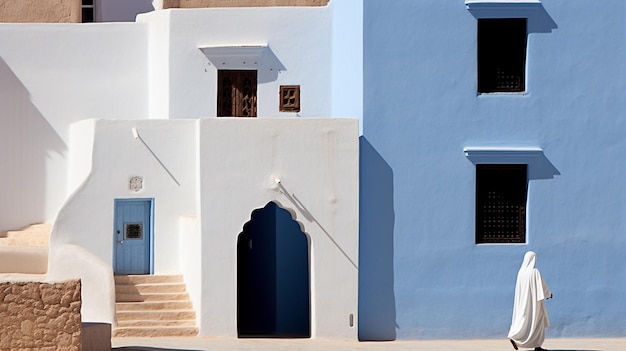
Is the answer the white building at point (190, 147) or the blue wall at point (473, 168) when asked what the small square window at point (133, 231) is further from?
the blue wall at point (473, 168)

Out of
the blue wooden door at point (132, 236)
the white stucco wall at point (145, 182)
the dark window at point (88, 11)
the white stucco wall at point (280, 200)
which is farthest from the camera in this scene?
the dark window at point (88, 11)

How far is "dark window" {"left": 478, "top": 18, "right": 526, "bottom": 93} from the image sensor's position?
875 inches

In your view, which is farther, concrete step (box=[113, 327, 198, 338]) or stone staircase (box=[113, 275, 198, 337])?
stone staircase (box=[113, 275, 198, 337])

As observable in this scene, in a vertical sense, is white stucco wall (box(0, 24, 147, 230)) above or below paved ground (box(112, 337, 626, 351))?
above

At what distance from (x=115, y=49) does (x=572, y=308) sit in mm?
8975

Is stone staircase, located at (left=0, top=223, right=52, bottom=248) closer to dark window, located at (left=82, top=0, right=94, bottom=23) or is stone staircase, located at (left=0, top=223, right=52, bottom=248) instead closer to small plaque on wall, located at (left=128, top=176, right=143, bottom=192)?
small plaque on wall, located at (left=128, top=176, right=143, bottom=192)

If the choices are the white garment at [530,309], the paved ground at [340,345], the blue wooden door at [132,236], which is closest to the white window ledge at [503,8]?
the white garment at [530,309]

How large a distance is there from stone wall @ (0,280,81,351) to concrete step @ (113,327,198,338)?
16.3 ft

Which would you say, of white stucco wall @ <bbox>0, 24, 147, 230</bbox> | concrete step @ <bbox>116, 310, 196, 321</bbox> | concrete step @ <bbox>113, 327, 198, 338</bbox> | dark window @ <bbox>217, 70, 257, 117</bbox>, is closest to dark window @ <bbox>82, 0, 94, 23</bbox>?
white stucco wall @ <bbox>0, 24, 147, 230</bbox>

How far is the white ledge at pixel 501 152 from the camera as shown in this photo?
21797 mm

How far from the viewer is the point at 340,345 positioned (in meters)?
20.8

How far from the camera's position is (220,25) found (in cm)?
2459

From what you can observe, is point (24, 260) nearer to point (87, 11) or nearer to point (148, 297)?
point (148, 297)

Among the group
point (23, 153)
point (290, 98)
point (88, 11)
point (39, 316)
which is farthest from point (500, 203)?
point (88, 11)
